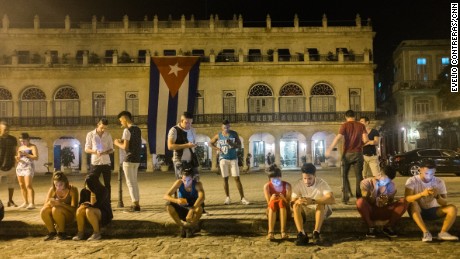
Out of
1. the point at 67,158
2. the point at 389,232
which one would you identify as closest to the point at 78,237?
the point at 389,232

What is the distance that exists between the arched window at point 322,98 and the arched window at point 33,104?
2124 cm

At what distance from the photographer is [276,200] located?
244 inches

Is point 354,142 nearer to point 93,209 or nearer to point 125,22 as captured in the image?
point 93,209

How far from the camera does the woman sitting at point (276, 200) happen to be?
6.15 m

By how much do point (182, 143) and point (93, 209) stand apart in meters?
1.83

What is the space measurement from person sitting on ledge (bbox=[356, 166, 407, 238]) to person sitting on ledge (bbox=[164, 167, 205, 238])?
2442 millimetres

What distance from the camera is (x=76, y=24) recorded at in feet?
115

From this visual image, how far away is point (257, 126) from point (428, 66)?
1692 cm

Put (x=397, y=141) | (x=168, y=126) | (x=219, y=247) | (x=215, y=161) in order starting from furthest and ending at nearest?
(x=397, y=141), (x=215, y=161), (x=168, y=126), (x=219, y=247)

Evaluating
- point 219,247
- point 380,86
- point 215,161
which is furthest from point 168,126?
point 380,86

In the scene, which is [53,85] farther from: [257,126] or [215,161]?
[257,126]

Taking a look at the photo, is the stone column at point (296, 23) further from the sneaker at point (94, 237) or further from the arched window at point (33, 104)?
the sneaker at point (94, 237)

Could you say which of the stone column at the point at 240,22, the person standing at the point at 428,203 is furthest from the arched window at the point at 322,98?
the person standing at the point at 428,203

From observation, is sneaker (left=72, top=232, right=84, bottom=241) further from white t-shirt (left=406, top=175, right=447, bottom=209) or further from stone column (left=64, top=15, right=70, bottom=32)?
stone column (left=64, top=15, right=70, bottom=32)
